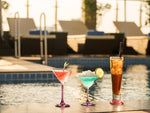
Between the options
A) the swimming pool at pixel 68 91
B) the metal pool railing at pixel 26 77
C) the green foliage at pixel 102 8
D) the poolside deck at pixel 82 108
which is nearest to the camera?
the poolside deck at pixel 82 108

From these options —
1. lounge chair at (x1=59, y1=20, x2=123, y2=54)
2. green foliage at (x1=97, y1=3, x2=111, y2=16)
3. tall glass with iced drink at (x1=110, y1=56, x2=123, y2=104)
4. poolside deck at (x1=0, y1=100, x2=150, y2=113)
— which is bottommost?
lounge chair at (x1=59, y1=20, x2=123, y2=54)

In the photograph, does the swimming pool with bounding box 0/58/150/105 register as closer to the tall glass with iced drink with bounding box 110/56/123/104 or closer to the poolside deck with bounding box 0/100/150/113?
the poolside deck with bounding box 0/100/150/113

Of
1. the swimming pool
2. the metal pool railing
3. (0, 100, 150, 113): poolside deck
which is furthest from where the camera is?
the metal pool railing

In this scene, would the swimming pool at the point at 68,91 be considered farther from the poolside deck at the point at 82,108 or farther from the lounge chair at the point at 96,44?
the lounge chair at the point at 96,44

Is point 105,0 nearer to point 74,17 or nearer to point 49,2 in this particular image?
point 74,17

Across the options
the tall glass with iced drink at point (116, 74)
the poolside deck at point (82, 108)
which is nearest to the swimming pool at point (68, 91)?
the poolside deck at point (82, 108)

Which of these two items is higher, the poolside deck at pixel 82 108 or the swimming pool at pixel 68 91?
the poolside deck at pixel 82 108

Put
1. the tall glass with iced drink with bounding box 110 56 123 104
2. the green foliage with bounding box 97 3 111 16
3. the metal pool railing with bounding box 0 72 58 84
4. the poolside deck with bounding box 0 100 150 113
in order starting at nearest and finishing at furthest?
the poolside deck with bounding box 0 100 150 113 < the tall glass with iced drink with bounding box 110 56 123 104 < the metal pool railing with bounding box 0 72 58 84 < the green foliage with bounding box 97 3 111 16

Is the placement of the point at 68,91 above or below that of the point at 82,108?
below

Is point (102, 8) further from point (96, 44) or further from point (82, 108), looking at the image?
point (82, 108)

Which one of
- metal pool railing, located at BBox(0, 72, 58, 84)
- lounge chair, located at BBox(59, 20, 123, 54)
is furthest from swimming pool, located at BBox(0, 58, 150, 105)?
lounge chair, located at BBox(59, 20, 123, 54)

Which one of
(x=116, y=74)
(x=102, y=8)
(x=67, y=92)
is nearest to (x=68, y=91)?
(x=67, y=92)

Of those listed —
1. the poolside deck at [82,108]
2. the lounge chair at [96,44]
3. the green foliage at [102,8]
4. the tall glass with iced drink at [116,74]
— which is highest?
the green foliage at [102,8]

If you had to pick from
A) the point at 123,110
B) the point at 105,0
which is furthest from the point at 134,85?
the point at 105,0
